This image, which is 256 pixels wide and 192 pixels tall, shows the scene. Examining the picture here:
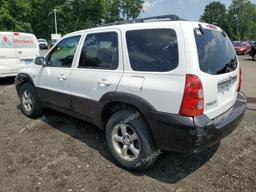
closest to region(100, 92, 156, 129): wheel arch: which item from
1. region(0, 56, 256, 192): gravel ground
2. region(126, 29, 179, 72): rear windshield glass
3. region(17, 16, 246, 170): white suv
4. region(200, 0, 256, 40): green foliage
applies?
region(17, 16, 246, 170): white suv

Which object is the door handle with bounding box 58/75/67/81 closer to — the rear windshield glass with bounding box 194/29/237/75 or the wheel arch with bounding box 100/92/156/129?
the wheel arch with bounding box 100/92/156/129

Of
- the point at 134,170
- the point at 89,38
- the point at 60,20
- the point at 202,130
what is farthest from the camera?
the point at 60,20

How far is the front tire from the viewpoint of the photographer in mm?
3453

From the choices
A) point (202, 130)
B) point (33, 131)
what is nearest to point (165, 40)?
point (202, 130)

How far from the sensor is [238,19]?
3248 inches

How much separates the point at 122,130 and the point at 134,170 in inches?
21.8

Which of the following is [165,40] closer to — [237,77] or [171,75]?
[171,75]

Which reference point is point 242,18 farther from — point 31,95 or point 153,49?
point 153,49

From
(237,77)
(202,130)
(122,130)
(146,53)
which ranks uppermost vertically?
(146,53)

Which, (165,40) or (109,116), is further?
(109,116)

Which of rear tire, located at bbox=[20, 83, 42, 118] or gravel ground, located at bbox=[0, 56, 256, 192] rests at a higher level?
rear tire, located at bbox=[20, 83, 42, 118]

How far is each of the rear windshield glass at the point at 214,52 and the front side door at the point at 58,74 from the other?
212 cm

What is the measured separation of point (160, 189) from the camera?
330 cm

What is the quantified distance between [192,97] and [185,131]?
38 cm
